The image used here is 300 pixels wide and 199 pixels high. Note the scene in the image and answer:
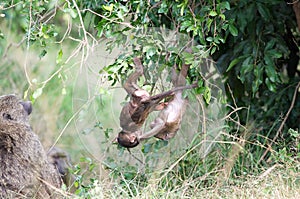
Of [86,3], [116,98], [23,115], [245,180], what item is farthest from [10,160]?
[245,180]

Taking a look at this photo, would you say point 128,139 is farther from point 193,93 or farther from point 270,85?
point 270,85

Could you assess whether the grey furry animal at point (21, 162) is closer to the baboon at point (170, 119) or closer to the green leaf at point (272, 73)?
the baboon at point (170, 119)

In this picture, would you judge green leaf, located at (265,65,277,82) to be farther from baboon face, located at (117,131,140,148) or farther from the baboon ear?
the baboon ear

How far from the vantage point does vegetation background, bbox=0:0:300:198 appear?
169 inches

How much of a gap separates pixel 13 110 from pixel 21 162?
20.6 inches

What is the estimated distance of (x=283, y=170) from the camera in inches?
182

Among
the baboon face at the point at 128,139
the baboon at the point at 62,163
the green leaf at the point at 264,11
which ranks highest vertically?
the green leaf at the point at 264,11

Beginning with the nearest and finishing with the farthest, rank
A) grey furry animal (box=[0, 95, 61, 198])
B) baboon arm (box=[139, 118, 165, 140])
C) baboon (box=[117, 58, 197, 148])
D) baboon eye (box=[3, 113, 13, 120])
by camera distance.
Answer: baboon (box=[117, 58, 197, 148]), baboon arm (box=[139, 118, 165, 140]), grey furry animal (box=[0, 95, 61, 198]), baboon eye (box=[3, 113, 13, 120])

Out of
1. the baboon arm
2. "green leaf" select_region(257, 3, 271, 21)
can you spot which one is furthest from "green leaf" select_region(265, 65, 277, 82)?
the baboon arm

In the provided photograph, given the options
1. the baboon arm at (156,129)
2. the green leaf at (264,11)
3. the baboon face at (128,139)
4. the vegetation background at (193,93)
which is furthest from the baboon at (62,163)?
the green leaf at (264,11)

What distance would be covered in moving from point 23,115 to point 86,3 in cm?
96

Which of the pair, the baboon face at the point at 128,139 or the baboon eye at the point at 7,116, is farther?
the baboon eye at the point at 7,116

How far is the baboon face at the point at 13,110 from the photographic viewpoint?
5129 millimetres

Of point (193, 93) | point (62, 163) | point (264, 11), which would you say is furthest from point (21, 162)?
point (264, 11)
